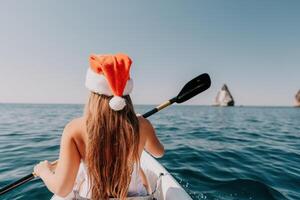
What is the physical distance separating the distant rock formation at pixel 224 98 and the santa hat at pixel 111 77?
4939 inches

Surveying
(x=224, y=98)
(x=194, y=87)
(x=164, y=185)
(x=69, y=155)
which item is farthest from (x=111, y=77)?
(x=224, y=98)

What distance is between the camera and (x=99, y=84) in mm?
1644

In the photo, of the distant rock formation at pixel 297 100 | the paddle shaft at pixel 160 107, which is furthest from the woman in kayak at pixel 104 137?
the distant rock formation at pixel 297 100

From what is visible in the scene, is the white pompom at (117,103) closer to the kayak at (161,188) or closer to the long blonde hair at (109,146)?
the long blonde hair at (109,146)

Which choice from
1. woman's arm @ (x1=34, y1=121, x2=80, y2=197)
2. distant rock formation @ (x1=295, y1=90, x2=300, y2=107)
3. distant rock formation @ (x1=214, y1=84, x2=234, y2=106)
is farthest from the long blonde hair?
distant rock formation @ (x1=295, y1=90, x2=300, y2=107)

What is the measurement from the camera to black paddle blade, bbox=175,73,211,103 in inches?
138

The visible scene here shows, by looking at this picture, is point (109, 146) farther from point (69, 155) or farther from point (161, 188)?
point (161, 188)

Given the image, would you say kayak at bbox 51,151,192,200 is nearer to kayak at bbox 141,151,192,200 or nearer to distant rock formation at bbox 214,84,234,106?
kayak at bbox 141,151,192,200

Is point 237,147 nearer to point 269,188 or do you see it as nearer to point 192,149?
point 192,149

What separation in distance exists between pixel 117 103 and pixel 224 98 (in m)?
128

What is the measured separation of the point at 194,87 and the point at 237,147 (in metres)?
4.90

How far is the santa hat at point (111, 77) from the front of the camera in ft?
5.20

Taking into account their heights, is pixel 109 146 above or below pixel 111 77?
below

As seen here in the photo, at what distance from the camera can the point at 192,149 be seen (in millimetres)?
7047
